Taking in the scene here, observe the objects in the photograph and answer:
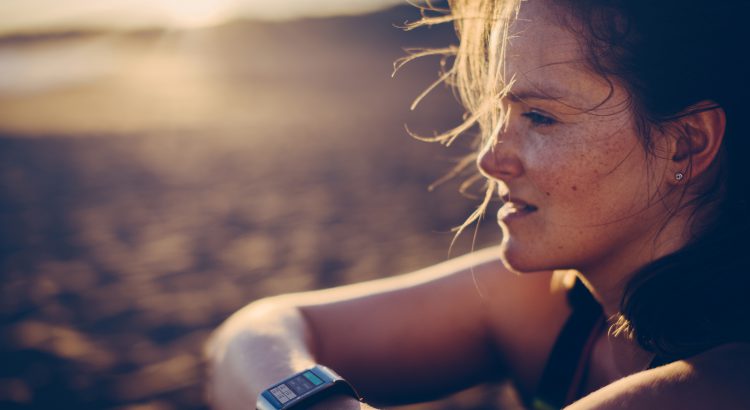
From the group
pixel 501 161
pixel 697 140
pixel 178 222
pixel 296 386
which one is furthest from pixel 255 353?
pixel 178 222

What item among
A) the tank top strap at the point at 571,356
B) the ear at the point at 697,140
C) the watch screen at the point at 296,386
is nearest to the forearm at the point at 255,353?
the watch screen at the point at 296,386

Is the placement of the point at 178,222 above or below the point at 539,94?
below

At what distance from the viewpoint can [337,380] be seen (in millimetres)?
1341

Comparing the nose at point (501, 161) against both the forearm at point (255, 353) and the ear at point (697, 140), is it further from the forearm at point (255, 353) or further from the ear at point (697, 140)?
the forearm at point (255, 353)

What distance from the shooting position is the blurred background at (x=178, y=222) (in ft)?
12.1

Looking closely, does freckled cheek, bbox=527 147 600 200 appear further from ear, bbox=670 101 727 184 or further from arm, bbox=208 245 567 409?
arm, bbox=208 245 567 409

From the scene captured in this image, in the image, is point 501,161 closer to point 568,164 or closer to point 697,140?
point 568,164

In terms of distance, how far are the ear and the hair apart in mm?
10

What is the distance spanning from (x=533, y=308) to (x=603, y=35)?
2.85 ft

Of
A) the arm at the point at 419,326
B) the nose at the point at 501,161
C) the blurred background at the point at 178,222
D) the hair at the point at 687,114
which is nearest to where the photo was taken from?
the hair at the point at 687,114

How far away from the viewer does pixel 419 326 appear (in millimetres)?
1806

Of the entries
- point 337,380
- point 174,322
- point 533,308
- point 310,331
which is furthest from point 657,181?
point 174,322

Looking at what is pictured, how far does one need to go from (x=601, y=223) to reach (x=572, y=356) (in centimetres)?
43

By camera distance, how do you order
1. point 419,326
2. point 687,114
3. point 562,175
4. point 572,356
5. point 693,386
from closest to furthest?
point 693,386 < point 687,114 < point 562,175 < point 572,356 < point 419,326
